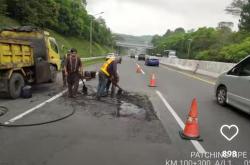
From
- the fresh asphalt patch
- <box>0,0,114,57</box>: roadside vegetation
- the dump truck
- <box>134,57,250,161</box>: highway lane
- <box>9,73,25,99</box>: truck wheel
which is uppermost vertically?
<box>0,0,114,57</box>: roadside vegetation

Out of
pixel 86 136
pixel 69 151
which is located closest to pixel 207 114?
pixel 86 136

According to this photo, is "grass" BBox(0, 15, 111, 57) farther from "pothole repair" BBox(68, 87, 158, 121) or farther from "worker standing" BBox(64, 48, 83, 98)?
"pothole repair" BBox(68, 87, 158, 121)

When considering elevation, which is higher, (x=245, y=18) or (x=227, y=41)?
(x=245, y=18)

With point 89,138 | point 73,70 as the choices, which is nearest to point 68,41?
point 73,70

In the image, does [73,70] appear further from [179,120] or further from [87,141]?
[87,141]

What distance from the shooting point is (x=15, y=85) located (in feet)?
34.5

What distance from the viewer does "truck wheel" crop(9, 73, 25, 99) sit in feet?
33.1

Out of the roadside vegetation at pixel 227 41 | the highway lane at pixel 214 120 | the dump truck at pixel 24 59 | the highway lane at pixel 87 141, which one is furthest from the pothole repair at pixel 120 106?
the roadside vegetation at pixel 227 41

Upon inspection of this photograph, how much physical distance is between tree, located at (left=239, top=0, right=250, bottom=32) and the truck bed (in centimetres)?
8066

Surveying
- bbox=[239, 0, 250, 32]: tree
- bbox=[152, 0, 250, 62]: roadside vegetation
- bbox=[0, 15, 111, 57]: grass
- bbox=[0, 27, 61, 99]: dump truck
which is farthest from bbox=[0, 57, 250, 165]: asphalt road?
bbox=[239, 0, 250, 32]: tree

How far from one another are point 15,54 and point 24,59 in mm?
687

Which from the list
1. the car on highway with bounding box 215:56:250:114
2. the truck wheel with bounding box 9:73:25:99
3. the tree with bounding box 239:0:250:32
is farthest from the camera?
the tree with bounding box 239:0:250:32

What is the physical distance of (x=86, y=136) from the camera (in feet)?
20.4

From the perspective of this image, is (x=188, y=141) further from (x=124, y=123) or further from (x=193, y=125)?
(x=124, y=123)
